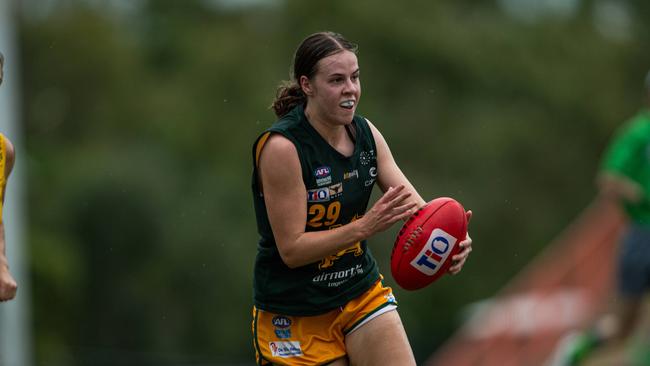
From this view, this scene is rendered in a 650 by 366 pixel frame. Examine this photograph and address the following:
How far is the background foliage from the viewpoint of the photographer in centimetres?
3036

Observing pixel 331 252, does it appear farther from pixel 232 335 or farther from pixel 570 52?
pixel 570 52

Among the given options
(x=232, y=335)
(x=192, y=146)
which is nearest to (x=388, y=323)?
(x=232, y=335)

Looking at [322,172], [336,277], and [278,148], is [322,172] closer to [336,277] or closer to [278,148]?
[278,148]

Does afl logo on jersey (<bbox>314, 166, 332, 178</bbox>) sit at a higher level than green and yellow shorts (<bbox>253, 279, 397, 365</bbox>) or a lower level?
higher

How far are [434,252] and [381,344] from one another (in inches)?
20.7

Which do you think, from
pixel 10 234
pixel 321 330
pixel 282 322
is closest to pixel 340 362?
pixel 321 330

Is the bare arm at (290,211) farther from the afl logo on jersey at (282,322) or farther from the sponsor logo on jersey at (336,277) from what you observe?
the afl logo on jersey at (282,322)

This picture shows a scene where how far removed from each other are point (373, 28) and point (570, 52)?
6.68 meters

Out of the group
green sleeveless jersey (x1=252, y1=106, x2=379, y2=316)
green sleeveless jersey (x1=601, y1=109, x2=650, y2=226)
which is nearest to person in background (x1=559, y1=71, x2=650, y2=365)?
green sleeveless jersey (x1=601, y1=109, x2=650, y2=226)

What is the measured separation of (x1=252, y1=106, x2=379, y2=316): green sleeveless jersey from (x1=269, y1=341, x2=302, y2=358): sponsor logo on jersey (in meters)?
0.17

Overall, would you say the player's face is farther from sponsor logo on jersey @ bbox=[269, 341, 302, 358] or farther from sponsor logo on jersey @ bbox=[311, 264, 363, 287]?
sponsor logo on jersey @ bbox=[269, 341, 302, 358]

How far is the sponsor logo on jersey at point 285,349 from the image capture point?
6652 mm

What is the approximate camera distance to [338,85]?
21.1ft

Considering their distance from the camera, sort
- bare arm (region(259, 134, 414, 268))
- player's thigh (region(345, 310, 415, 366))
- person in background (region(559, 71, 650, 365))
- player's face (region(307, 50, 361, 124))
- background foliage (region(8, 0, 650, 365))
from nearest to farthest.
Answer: bare arm (region(259, 134, 414, 268)) < player's face (region(307, 50, 361, 124)) < player's thigh (region(345, 310, 415, 366)) < person in background (region(559, 71, 650, 365)) < background foliage (region(8, 0, 650, 365))
